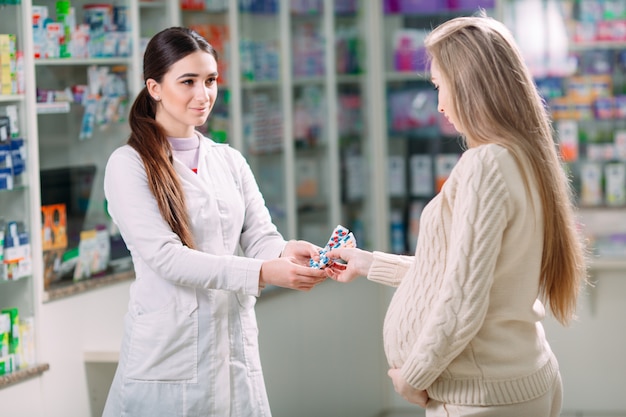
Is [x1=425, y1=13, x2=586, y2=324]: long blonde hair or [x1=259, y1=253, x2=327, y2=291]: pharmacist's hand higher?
[x1=425, y1=13, x2=586, y2=324]: long blonde hair

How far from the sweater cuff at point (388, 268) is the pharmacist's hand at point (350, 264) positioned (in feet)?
0.22

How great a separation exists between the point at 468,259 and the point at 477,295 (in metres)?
0.07

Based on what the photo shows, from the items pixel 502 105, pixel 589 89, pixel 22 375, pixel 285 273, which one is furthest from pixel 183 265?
pixel 589 89

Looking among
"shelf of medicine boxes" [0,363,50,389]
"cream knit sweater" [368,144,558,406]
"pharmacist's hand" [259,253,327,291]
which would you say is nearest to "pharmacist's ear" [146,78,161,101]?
"pharmacist's hand" [259,253,327,291]

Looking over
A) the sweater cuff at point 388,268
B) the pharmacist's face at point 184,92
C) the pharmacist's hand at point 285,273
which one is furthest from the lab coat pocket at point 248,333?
the pharmacist's face at point 184,92

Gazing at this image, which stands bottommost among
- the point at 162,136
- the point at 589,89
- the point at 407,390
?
the point at 407,390

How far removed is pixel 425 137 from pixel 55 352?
2.81 m

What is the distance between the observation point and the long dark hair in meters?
2.43

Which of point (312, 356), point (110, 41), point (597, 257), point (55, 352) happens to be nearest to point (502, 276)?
point (55, 352)

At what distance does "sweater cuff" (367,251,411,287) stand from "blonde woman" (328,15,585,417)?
0.22 meters

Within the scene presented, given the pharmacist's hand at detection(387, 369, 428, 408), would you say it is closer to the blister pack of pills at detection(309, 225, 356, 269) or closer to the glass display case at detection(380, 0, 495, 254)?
the blister pack of pills at detection(309, 225, 356, 269)

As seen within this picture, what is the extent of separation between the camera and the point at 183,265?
7.83 feet

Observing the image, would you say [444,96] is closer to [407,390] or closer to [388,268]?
[388,268]

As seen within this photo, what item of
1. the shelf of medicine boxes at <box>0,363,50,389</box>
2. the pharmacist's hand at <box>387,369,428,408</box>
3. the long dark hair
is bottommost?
the shelf of medicine boxes at <box>0,363,50,389</box>
